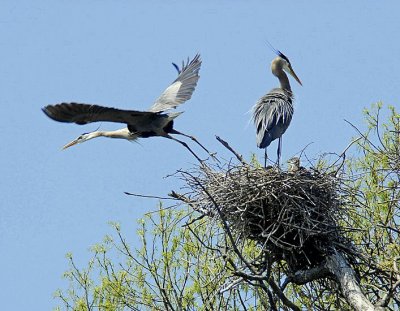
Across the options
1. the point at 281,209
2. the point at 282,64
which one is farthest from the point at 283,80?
the point at 281,209

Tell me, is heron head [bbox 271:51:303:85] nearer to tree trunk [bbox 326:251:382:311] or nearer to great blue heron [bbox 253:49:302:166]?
great blue heron [bbox 253:49:302:166]

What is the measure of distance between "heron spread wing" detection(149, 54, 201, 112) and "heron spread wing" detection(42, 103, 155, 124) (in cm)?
45

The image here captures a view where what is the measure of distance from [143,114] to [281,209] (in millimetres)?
2410

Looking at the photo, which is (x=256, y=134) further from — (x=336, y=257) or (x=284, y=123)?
(x=336, y=257)

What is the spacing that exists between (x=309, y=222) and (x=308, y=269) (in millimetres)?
378

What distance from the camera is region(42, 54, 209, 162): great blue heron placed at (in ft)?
29.9

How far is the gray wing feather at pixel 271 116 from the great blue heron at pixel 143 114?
570mm

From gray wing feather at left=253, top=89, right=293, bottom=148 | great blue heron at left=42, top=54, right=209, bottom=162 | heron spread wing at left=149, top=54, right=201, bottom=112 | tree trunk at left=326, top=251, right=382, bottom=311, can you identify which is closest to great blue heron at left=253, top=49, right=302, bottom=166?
gray wing feather at left=253, top=89, right=293, bottom=148

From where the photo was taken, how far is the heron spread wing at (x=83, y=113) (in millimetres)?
9016

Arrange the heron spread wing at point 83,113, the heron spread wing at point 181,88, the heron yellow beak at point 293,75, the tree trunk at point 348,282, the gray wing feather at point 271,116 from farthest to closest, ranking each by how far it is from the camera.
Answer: the heron yellow beak at point 293,75
the heron spread wing at point 181,88
the gray wing feather at point 271,116
the heron spread wing at point 83,113
the tree trunk at point 348,282

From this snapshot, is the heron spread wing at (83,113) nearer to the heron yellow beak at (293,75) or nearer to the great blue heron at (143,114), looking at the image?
the great blue heron at (143,114)

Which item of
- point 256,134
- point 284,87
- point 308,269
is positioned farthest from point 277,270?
point 284,87

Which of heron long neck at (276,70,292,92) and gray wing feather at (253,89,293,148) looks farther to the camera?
heron long neck at (276,70,292,92)

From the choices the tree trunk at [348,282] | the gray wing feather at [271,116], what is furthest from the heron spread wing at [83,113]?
the tree trunk at [348,282]
